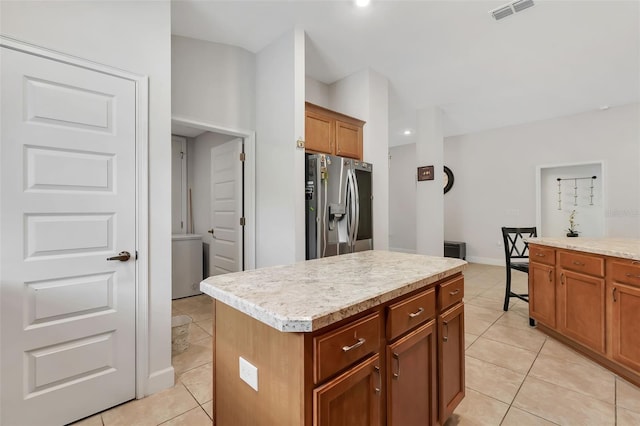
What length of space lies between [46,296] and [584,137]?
764 cm

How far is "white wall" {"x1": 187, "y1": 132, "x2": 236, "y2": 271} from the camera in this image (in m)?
4.43

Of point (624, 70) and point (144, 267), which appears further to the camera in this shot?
point (624, 70)

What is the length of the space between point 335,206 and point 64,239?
7.26 feet

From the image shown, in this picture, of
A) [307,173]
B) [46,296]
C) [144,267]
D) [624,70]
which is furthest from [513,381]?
[624,70]

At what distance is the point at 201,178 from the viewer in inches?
184

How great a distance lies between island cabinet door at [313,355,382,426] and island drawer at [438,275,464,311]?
564 mm

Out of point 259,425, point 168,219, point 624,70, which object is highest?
point 624,70

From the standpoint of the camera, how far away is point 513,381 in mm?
2053

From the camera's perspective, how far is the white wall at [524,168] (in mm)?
4844

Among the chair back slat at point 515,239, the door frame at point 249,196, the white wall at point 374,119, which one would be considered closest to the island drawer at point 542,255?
the chair back slat at point 515,239

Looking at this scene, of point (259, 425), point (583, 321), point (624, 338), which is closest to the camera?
point (259, 425)

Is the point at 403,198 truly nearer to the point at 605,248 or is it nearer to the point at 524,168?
the point at 524,168

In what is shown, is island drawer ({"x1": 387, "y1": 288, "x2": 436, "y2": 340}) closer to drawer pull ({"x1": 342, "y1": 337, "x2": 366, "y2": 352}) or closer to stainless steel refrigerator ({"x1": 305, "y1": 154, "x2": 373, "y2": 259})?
drawer pull ({"x1": 342, "y1": 337, "x2": 366, "y2": 352})

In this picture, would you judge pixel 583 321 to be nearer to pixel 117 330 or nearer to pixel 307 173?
pixel 307 173
